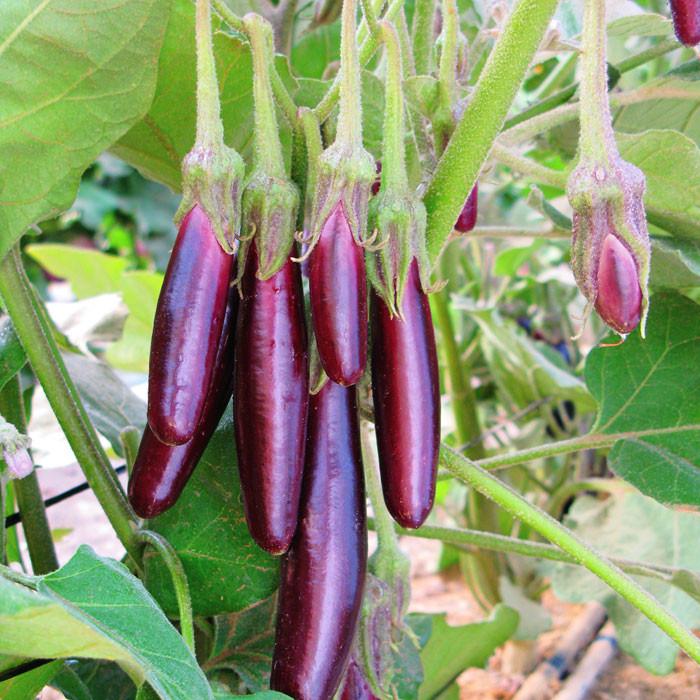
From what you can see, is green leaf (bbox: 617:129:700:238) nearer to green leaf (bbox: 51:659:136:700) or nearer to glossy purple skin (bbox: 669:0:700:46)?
glossy purple skin (bbox: 669:0:700:46)

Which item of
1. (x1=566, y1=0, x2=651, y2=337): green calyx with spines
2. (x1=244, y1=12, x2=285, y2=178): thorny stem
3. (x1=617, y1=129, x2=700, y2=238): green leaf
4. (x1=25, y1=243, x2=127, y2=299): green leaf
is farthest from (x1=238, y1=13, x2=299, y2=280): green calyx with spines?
(x1=25, y1=243, x2=127, y2=299): green leaf

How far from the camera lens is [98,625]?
336 millimetres

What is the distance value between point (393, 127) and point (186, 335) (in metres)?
0.14

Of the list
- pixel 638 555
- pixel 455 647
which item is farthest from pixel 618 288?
pixel 638 555

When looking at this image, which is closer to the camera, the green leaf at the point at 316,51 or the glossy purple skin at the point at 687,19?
the glossy purple skin at the point at 687,19

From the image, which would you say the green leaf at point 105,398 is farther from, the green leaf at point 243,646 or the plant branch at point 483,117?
the plant branch at point 483,117

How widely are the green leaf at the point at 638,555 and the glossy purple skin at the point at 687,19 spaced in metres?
0.60

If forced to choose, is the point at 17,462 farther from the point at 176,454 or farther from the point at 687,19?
the point at 687,19

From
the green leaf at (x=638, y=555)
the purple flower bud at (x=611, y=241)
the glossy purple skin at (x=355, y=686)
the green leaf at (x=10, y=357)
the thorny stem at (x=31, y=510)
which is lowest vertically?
the green leaf at (x=638, y=555)

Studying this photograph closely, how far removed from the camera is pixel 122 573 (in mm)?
381

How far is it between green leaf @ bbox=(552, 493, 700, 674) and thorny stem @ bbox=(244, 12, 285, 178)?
2.06 ft

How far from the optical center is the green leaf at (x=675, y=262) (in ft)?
1.92

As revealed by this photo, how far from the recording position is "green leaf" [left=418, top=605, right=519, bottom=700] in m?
0.87

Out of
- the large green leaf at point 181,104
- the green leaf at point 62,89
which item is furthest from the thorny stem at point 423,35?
the green leaf at point 62,89
